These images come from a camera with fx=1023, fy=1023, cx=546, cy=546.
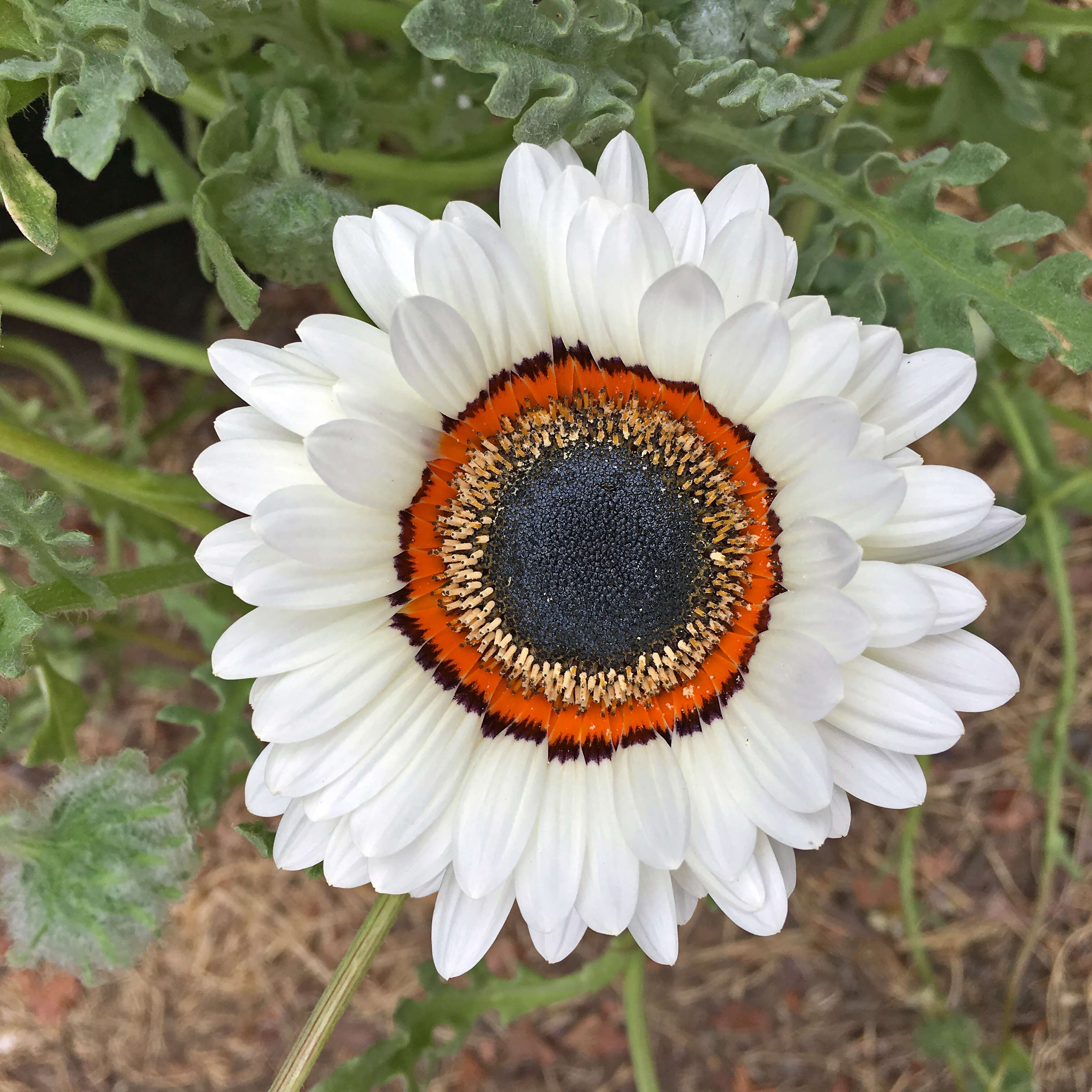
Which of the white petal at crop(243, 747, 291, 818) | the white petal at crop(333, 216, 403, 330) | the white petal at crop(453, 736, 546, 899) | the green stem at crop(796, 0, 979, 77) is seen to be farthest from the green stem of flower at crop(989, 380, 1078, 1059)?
the white petal at crop(243, 747, 291, 818)

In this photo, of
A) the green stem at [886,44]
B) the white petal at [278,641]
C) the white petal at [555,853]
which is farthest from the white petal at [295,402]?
the green stem at [886,44]

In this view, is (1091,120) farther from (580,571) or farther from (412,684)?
(412,684)

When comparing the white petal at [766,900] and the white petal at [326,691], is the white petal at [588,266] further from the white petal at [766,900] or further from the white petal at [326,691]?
the white petal at [766,900]

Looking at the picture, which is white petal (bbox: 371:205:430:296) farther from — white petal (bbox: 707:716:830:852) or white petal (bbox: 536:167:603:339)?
white petal (bbox: 707:716:830:852)

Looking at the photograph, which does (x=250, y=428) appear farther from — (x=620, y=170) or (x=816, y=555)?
(x=816, y=555)

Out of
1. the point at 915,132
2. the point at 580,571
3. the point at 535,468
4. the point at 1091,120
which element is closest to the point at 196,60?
the point at 535,468

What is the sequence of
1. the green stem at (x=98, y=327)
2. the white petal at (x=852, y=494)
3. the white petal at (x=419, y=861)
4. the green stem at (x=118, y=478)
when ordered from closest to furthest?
the white petal at (x=852, y=494) → the white petal at (x=419, y=861) → the green stem at (x=118, y=478) → the green stem at (x=98, y=327)
